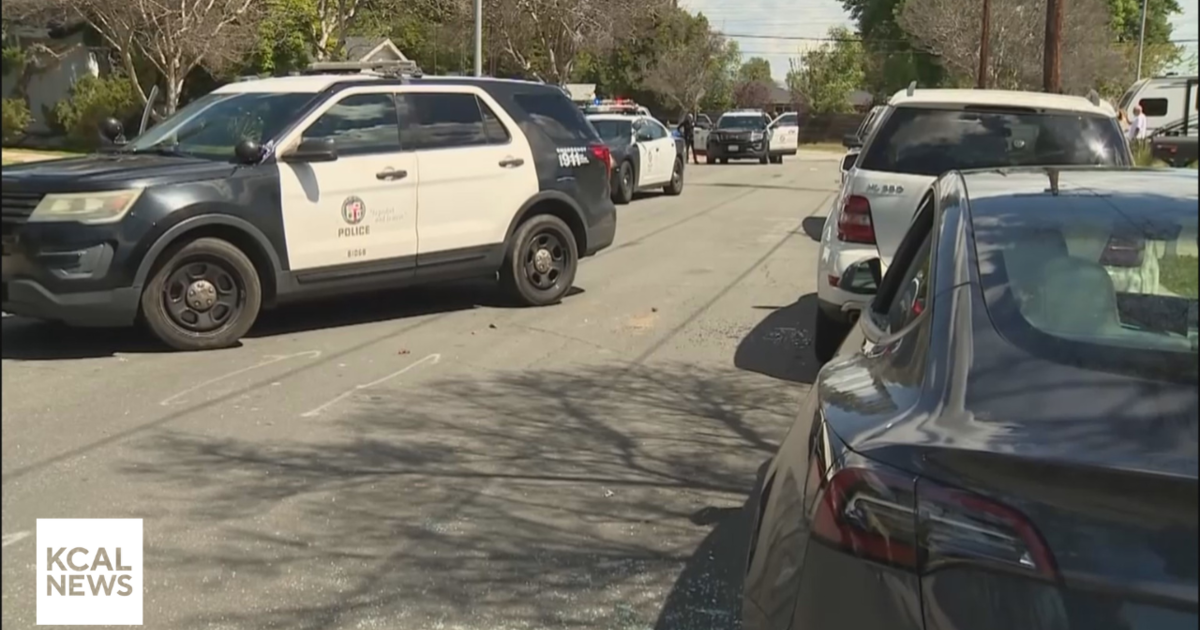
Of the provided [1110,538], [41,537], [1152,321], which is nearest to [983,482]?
[1110,538]

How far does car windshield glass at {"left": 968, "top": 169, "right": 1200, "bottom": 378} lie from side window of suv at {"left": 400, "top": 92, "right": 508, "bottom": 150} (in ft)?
20.6

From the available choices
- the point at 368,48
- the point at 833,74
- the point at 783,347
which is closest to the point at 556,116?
the point at 783,347

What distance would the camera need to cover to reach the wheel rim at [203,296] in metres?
8.21

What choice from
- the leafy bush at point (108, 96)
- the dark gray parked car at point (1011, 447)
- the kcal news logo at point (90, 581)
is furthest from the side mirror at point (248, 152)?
the leafy bush at point (108, 96)

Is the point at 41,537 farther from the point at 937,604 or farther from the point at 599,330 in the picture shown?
the point at 599,330

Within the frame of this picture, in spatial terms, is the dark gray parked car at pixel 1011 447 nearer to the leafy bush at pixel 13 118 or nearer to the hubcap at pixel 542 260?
the leafy bush at pixel 13 118

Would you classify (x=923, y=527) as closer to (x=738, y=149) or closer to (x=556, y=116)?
(x=556, y=116)

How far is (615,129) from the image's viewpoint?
2236 centimetres

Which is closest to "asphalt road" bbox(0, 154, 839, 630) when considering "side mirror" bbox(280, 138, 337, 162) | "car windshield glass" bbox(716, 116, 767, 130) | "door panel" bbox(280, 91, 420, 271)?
"door panel" bbox(280, 91, 420, 271)

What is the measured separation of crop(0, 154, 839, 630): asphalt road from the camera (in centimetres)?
445

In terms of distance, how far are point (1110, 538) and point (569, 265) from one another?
8696mm

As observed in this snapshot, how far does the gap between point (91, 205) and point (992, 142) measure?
215 inches

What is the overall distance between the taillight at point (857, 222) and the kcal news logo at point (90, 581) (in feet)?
15.9

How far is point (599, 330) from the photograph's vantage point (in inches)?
375
